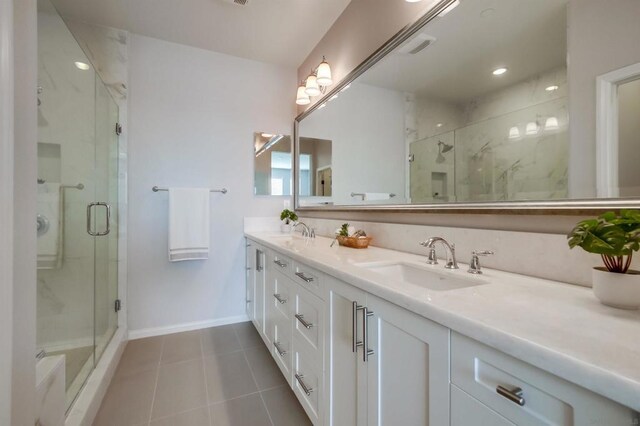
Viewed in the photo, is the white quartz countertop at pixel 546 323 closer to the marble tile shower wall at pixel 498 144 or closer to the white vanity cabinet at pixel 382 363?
the white vanity cabinet at pixel 382 363

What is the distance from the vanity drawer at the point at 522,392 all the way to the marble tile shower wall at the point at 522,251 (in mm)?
502

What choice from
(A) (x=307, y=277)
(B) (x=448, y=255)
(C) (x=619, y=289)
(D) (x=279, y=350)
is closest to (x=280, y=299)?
(D) (x=279, y=350)

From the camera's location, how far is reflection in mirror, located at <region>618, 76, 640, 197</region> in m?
0.67

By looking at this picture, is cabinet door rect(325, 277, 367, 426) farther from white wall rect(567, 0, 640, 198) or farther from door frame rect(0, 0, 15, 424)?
door frame rect(0, 0, 15, 424)

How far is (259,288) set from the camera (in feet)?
6.79

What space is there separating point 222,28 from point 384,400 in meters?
2.60

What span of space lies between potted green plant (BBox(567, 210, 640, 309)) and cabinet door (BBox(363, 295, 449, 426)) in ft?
1.19

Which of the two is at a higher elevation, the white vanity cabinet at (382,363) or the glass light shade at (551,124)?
the glass light shade at (551,124)

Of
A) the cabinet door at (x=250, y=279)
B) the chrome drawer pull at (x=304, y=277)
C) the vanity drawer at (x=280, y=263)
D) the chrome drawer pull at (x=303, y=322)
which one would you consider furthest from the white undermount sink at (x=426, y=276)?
the cabinet door at (x=250, y=279)

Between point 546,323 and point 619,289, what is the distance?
22 cm

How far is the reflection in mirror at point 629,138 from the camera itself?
2.20 feet

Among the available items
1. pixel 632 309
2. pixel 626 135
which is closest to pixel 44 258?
pixel 632 309

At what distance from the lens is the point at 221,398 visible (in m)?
1.50

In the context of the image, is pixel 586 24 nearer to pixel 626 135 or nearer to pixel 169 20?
pixel 626 135
